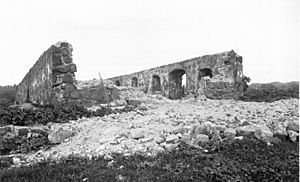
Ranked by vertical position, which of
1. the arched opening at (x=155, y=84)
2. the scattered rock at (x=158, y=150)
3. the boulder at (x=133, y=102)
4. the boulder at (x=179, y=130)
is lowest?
the scattered rock at (x=158, y=150)

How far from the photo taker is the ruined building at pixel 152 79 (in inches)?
439

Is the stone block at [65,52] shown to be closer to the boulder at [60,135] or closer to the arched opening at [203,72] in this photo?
the boulder at [60,135]

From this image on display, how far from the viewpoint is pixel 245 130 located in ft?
18.9

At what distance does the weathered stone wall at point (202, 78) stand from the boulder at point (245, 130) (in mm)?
8414

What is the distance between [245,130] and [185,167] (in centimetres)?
223

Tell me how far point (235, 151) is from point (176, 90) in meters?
16.1

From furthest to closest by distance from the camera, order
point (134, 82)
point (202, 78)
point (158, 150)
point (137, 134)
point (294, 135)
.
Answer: point (134, 82) → point (202, 78) → point (137, 134) → point (294, 135) → point (158, 150)

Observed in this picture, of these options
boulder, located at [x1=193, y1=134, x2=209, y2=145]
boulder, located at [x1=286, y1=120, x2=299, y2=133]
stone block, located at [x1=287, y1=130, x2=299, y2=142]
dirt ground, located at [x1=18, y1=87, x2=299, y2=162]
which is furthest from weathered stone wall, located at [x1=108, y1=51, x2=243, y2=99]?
boulder, located at [x1=193, y1=134, x2=209, y2=145]

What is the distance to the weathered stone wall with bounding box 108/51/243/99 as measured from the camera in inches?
568

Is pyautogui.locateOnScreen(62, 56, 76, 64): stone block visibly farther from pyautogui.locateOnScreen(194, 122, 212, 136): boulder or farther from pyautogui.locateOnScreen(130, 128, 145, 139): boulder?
pyautogui.locateOnScreen(194, 122, 212, 136): boulder

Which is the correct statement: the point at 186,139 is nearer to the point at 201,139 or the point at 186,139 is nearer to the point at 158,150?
the point at 201,139

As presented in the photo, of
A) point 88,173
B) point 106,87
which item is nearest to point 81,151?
point 88,173

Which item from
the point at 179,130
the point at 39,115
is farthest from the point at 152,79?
the point at 179,130

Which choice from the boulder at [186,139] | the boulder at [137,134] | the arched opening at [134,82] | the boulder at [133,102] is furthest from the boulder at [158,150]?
the arched opening at [134,82]
